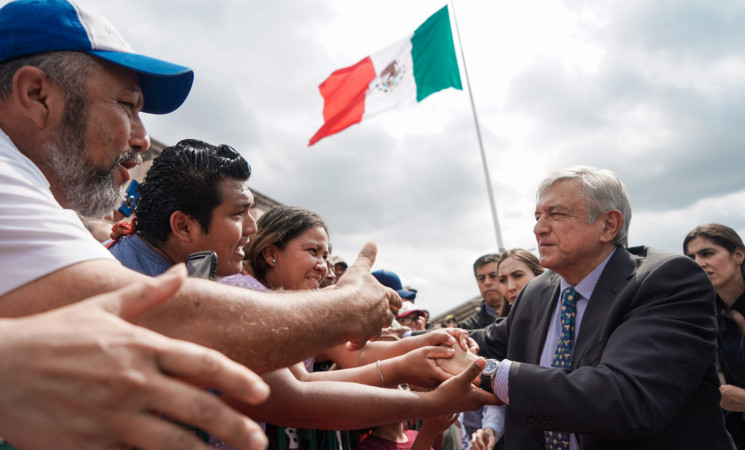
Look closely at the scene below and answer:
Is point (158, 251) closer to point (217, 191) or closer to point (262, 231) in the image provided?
point (217, 191)

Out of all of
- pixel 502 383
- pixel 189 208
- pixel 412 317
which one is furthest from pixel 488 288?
pixel 189 208

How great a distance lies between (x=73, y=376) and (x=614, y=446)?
2561 millimetres

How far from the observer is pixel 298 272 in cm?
331

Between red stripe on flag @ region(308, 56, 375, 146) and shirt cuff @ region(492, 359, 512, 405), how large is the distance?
9.60m

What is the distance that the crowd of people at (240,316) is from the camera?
2.41 ft

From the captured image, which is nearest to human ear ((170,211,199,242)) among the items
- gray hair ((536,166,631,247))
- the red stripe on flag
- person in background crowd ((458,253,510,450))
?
gray hair ((536,166,631,247))

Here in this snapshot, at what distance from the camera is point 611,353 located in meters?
2.47

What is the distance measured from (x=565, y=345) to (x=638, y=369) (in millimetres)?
541

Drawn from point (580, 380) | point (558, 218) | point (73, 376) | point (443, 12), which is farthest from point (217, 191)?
point (443, 12)

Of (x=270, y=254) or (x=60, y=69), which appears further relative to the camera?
(x=270, y=254)

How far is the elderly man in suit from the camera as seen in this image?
7.68 ft

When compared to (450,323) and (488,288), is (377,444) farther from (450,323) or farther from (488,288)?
(450,323)

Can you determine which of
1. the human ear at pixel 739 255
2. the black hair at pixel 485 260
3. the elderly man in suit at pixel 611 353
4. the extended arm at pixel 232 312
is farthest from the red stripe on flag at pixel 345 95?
the extended arm at pixel 232 312

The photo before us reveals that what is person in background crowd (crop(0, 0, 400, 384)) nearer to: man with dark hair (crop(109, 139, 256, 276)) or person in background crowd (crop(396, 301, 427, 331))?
man with dark hair (crop(109, 139, 256, 276))
